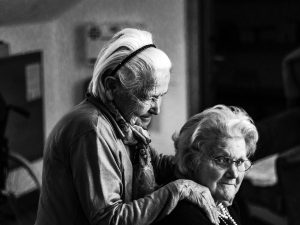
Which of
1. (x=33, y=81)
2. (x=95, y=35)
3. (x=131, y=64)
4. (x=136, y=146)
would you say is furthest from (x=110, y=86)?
(x=95, y=35)

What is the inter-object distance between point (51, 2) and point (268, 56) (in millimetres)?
3049

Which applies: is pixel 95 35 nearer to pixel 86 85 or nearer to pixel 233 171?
pixel 86 85

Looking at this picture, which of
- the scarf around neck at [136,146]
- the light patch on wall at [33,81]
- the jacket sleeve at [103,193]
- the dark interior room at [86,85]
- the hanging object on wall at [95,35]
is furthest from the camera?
the hanging object on wall at [95,35]

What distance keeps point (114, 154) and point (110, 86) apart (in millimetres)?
184

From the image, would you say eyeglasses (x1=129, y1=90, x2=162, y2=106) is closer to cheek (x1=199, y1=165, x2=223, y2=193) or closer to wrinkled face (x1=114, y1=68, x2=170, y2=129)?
wrinkled face (x1=114, y1=68, x2=170, y2=129)

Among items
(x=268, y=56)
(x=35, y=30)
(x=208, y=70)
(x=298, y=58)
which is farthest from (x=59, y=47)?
(x=268, y=56)

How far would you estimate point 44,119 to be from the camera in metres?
4.41

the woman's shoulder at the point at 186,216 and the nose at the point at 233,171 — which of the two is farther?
the nose at the point at 233,171

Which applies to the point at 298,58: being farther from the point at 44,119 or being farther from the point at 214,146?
the point at 214,146

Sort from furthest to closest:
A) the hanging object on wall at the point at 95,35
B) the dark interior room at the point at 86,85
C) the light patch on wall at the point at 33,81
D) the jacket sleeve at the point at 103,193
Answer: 1. the hanging object on wall at the point at 95,35
2. the light patch on wall at the point at 33,81
3. the dark interior room at the point at 86,85
4. the jacket sleeve at the point at 103,193

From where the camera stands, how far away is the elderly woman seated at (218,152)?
5.68ft

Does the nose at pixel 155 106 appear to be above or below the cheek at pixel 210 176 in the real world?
above

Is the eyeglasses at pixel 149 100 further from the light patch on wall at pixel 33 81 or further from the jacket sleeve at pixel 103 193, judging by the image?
the light patch on wall at pixel 33 81

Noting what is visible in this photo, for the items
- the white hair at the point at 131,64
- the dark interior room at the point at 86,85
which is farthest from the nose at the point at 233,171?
the dark interior room at the point at 86,85
